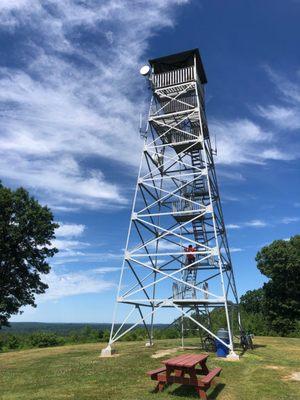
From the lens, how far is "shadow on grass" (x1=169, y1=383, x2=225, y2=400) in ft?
28.3

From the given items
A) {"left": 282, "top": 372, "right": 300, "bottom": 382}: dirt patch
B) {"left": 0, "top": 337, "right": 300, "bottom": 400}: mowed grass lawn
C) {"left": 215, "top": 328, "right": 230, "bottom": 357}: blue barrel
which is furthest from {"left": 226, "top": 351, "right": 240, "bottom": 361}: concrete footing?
{"left": 282, "top": 372, "right": 300, "bottom": 382}: dirt patch

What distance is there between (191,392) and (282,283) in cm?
3449

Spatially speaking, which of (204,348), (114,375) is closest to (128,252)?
(204,348)

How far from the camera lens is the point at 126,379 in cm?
1045

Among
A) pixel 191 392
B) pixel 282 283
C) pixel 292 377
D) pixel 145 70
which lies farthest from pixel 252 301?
pixel 191 392

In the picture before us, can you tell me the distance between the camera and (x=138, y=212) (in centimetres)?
1817

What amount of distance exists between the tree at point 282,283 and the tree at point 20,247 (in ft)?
79.8

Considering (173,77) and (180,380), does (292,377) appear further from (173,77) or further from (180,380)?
(173,77)

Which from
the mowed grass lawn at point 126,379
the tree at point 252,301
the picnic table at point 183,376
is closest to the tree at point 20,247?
the mowed grass lawn at point 126,379

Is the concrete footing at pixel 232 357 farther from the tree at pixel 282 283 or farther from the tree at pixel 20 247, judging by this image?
the tree at pixel 282 283

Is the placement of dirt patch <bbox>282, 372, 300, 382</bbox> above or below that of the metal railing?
below

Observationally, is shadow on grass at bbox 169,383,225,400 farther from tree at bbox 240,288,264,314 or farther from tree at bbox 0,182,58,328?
tree at bbox 240,288,264,314

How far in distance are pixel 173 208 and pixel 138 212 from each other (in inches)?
77.3

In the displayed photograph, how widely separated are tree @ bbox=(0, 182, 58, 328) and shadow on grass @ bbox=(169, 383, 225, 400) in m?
20.7
